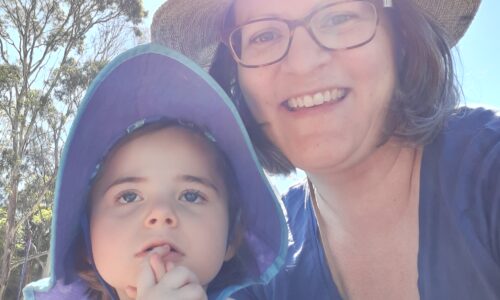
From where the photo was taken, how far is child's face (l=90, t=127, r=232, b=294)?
1.17m

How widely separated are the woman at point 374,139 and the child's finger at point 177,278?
0.46m

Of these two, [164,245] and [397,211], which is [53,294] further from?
[397,211]

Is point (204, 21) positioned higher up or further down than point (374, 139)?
higher up

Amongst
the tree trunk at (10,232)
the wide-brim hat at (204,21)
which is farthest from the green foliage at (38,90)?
the wide-brim hat at (204,21)

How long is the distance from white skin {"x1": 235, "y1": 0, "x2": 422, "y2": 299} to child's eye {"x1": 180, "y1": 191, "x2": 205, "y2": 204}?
0.30m

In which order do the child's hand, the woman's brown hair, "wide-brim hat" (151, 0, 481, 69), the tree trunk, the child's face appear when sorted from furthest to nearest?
the tree trunk, "wide-brim hat" (151, 0, 481, 69), the woman's brown hair, the child's face, the child's hand

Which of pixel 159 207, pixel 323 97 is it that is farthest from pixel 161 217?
pixel 323 97

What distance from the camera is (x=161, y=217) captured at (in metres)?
1.16

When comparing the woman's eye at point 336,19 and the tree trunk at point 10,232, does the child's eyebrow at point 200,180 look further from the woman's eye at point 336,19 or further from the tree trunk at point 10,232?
the tree trunk at point 10,232

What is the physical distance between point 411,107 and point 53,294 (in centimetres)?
107

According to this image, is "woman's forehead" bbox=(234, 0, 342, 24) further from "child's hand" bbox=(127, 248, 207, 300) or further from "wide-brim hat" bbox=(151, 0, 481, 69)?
"child's hand" bbox=(127, 248, 207, 300)

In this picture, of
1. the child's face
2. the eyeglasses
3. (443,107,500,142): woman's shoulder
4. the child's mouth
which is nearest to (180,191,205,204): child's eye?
the child's face

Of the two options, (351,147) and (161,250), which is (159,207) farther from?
(351,147)

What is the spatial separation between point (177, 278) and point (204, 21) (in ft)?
3.13
